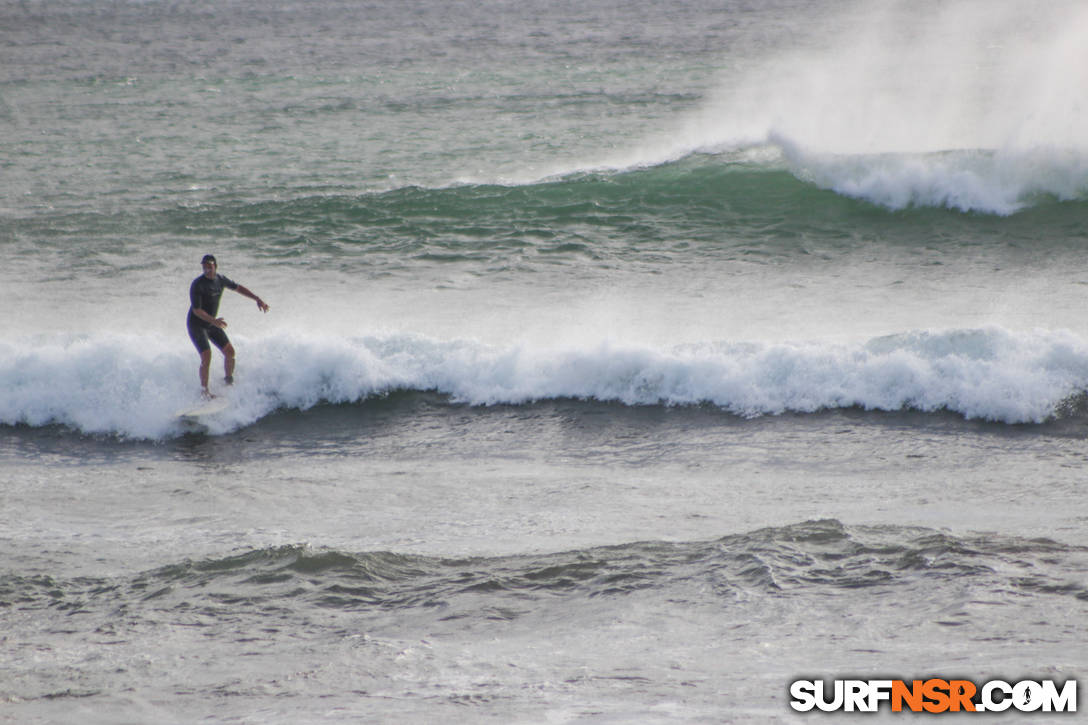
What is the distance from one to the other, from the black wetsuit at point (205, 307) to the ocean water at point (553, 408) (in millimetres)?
568

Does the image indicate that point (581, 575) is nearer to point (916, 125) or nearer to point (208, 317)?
point (208, 317)

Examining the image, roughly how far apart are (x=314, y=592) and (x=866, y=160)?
1303cm

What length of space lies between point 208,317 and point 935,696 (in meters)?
7.49

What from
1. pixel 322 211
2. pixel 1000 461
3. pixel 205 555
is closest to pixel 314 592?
pixel 205 555

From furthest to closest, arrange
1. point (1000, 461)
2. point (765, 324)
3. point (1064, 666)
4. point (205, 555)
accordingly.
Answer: point (765, 324) < point (1000, 461) < point (205, 555) < point (1064, 666)

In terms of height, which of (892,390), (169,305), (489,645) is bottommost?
(489,645)

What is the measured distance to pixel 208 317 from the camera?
976 centimetres

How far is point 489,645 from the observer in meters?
5.16

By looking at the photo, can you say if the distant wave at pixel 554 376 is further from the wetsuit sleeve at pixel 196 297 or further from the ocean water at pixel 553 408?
the wetsuit sleeve at pixel 196 297

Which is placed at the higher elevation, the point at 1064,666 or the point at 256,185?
the point at 256,185

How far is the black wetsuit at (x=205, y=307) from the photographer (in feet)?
32.1

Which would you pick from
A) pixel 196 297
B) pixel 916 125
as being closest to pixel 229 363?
pixel 196 297

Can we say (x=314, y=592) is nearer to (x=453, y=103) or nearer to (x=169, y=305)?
(x=169, y=305)

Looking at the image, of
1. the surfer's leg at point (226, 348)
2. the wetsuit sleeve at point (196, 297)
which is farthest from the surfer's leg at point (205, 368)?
the wetsuit sleeve at point (196, 297)
